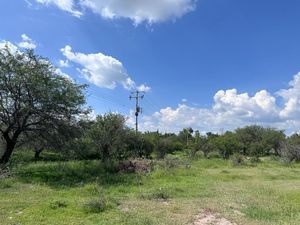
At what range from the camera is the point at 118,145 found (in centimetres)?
3569

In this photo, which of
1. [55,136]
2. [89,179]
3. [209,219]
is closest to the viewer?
[209,219]

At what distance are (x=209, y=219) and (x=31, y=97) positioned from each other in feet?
48.3

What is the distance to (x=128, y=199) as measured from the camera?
1455 cm

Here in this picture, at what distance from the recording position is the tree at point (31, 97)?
22.1 meters

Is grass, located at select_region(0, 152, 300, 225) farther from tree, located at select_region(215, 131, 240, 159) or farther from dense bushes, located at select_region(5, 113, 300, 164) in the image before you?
tree, located at select_region(215, 131, 240, 159)

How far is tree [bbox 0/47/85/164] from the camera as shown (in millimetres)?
22125

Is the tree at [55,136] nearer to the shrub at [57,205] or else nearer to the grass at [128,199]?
the grass at [128,199]

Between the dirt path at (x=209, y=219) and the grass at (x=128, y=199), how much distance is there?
218 millimetres

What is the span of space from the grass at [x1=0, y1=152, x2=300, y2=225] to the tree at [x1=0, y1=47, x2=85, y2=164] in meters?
2.66

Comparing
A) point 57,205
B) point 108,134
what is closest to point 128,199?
point 57,205

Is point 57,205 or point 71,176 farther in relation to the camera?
point 71,176

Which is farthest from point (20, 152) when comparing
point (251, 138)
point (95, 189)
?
point (251, 138)

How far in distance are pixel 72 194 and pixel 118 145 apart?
66.4 ft

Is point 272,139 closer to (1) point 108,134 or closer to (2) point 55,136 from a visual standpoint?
(1) point 108,134
